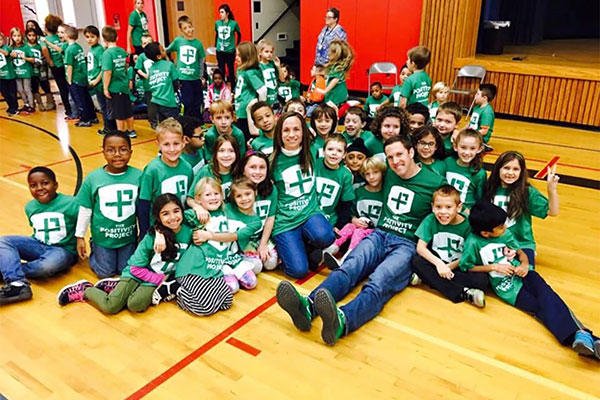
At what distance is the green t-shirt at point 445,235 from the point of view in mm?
3119

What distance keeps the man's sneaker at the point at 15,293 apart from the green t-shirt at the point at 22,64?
6243mm

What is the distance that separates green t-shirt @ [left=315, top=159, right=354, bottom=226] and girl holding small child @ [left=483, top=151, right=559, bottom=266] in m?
0.97

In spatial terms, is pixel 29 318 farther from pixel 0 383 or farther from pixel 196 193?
pixel 196 193

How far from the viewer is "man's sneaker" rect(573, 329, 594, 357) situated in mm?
2484

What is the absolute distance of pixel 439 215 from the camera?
10.0 ft

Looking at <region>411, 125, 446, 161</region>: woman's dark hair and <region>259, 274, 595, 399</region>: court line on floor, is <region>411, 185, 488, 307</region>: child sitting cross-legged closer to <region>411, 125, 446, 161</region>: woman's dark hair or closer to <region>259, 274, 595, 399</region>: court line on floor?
<region>259, 274, 595, 399</region>: court line on floor

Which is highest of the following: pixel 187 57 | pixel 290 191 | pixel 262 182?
pixel 187 57

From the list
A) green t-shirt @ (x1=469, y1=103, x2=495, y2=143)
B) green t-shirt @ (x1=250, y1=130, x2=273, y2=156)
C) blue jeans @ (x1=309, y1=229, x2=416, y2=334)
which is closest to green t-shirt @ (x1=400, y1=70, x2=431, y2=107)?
green t-shirt @ (x1=469, y1=103, x2=495, y2=143)

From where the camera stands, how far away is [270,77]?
560 cm

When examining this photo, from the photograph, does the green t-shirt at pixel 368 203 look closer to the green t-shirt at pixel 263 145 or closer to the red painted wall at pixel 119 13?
the green t-shirt at pixel 263 145

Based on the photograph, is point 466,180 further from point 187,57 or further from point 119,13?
point 119,13

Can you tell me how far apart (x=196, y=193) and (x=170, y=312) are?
2.48 feet

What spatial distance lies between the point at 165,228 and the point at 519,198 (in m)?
2.22

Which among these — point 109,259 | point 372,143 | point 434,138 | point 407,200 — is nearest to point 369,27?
point 372,143
